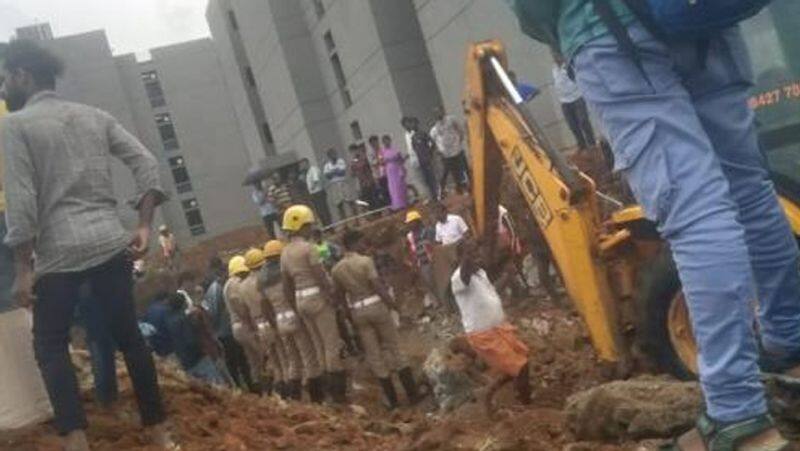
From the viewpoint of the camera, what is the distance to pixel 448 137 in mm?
17203

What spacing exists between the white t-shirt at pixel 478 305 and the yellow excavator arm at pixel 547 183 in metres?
1.42

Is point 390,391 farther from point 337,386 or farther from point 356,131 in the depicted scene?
point 356,131

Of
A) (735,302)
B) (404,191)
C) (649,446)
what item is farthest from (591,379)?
(404,191)

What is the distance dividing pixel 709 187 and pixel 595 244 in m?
3.05

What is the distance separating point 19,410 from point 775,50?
13.3 ft

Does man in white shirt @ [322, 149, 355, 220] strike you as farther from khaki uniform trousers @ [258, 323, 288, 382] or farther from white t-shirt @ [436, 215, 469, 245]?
khaki uniform trousers @ [258, 323, 288, 382]

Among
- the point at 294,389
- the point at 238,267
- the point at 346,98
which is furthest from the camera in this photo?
the point at 346,98

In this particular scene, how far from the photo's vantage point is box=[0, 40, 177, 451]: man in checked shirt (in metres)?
3.95

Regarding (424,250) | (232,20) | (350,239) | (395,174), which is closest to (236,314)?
(350,239)

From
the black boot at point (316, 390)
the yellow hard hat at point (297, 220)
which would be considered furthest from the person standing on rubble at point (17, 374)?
the black boot at point (316, 390)

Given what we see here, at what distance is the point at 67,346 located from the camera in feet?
13.2

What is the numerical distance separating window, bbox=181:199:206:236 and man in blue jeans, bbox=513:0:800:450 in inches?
2153

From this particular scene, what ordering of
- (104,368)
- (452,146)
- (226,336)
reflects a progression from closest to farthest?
(104,368), (226,336), (452,146)

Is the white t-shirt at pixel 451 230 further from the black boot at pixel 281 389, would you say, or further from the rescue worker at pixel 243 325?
the black boot at pixel 281 389
